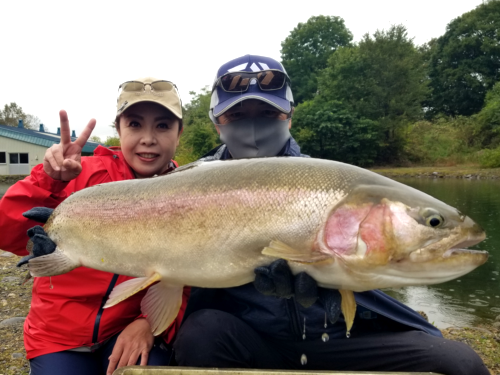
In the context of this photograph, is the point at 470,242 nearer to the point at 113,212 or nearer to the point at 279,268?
the point at 279,268

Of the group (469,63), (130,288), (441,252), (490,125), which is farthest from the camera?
(469,63)

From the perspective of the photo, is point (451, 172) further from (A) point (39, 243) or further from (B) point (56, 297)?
(A) point (39, 243)

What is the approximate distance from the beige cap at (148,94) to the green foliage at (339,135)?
93.2 ft

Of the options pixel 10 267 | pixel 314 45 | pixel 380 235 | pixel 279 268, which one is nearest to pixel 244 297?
pixel 279 268

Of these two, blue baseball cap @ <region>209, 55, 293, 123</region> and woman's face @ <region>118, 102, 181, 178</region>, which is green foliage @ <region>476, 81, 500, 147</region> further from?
woman's face @ <region>118, 102, 181, 178</region>

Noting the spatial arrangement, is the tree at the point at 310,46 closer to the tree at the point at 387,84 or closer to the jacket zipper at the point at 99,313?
the tree at the point at 387,84

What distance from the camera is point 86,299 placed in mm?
2574

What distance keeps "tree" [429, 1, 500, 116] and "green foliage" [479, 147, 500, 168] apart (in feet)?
47.4

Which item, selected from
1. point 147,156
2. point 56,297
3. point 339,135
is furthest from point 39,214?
point 339,135

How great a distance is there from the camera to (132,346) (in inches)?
96.9

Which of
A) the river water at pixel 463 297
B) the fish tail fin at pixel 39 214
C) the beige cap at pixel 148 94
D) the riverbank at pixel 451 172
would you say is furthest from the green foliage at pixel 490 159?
the fish tail fin at pixel 39 214

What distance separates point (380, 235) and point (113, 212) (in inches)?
55.0

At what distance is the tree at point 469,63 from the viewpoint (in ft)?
125

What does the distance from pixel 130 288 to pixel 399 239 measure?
136cm
